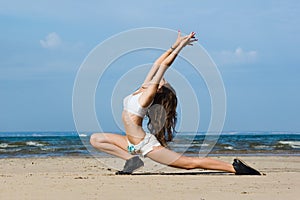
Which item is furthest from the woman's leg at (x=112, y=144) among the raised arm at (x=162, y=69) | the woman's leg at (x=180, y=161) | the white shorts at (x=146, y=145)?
the raised arm at (x=162, y=69)

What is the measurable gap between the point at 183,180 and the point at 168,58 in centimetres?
179

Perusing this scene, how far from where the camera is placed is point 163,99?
8555 millimetres

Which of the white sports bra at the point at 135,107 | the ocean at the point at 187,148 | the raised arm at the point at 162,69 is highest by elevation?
the raised arm at the point at 162,69

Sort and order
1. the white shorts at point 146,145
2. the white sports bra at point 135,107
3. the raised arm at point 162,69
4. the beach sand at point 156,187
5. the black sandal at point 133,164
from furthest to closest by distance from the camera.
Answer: the black sandal at point 133,164 → the white shorts at point 146,145 → the white sports bra at point 135,107 → the raised arm at point 162,69 → the beach sand at point 156,187

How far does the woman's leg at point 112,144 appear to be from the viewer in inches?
346

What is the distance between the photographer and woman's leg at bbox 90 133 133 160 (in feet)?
28.8

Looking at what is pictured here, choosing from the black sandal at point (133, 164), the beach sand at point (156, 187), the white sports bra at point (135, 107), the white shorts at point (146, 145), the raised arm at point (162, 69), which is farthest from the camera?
the black sandal at point (133, 164)

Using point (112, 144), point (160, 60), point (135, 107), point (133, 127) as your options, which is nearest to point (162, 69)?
A: point (160, 60)

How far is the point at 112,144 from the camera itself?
8852mm

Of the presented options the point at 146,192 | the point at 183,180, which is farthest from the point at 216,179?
the point at 146,192

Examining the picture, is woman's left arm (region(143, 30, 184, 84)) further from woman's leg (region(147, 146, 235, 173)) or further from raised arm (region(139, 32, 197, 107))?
woman's leg (region(147, 146, 235, 173))

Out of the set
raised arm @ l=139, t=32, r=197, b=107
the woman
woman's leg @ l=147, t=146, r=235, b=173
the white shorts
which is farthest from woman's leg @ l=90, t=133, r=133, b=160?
raised arm @ l=139, t=32, r=197, b=107

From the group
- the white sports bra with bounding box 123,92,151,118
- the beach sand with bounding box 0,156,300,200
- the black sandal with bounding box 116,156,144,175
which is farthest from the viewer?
the black sandal with bounding box 116,156,144,175

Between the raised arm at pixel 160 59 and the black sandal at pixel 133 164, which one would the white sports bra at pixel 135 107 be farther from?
the black sandal at pixel 133 164
